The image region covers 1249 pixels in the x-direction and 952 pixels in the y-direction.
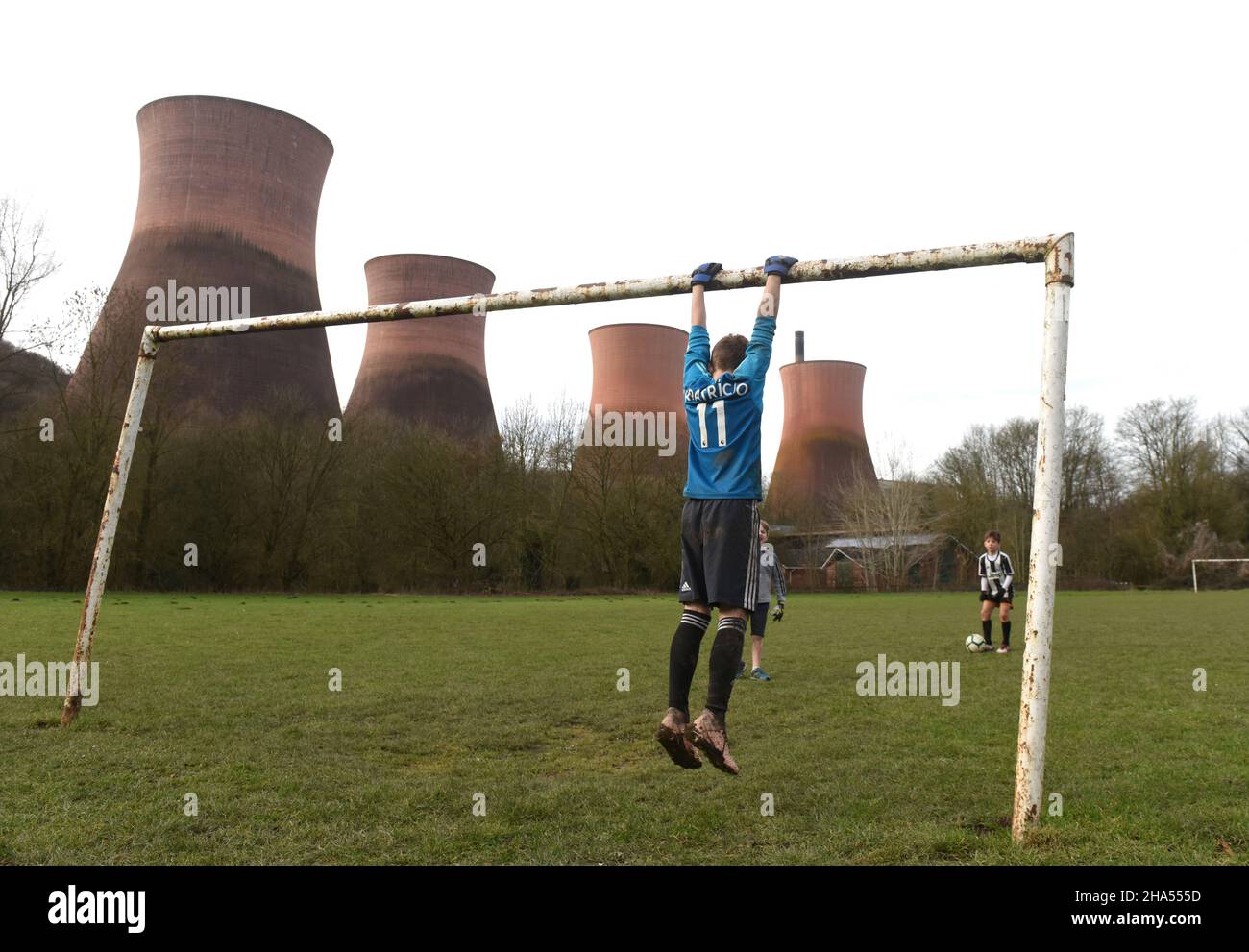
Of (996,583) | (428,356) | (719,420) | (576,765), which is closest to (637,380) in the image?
(428,356)

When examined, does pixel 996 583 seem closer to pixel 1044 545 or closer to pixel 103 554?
pixel 1044 545

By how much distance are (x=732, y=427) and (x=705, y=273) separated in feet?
3.32

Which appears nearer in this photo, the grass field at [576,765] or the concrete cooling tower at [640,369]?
the grass field at [576,765]

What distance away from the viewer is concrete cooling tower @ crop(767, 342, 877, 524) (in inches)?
1927

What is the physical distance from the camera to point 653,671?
32.1 ft

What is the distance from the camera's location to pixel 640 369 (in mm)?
39031

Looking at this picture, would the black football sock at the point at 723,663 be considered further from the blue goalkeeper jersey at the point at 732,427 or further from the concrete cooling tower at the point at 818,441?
the concrete cooling tower at the point at 818,441

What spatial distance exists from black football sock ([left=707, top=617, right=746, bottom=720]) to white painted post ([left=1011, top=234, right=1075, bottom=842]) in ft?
3.96

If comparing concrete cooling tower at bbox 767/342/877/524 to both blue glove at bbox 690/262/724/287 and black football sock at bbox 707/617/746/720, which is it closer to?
blue glove at bbox 690/262/724/287

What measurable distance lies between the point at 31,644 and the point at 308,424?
2270 centimetres

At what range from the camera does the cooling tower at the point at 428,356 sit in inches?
1542

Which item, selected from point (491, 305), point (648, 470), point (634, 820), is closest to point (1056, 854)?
point (634, 820)

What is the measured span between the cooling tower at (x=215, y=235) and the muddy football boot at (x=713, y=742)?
29839mm

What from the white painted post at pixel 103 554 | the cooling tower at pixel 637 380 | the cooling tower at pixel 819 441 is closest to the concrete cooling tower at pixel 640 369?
the cooling tower at pixel 637 380
